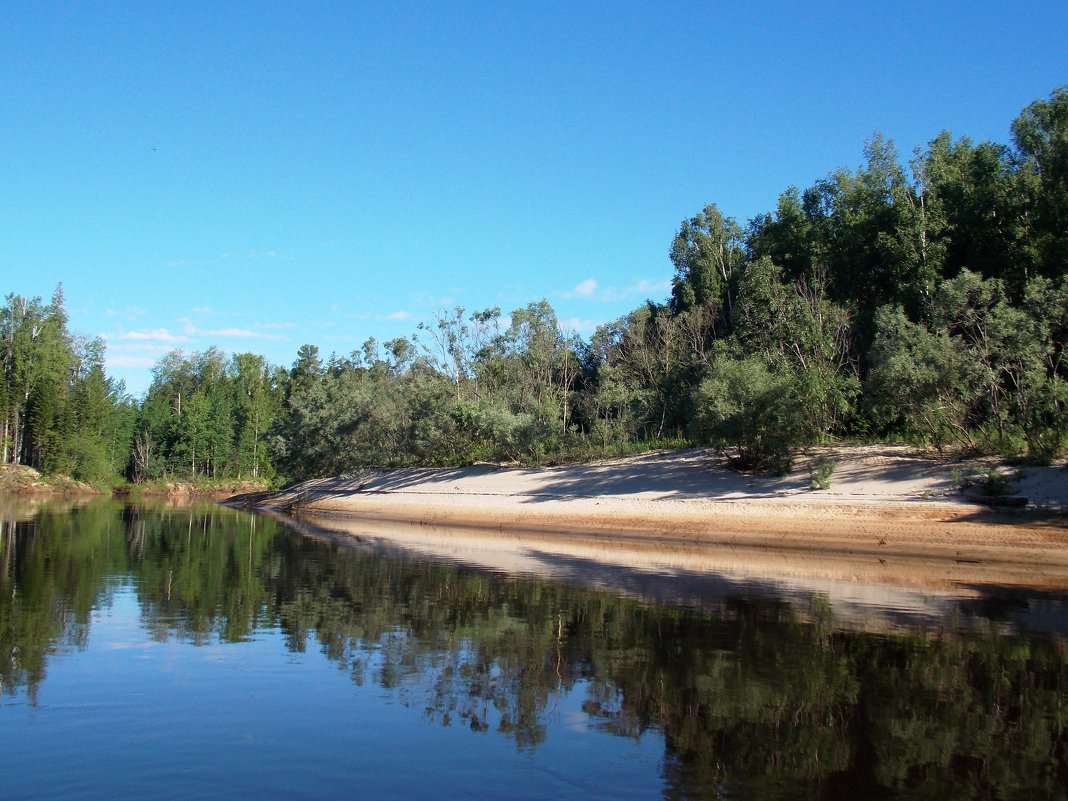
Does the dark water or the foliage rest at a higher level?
the foliage

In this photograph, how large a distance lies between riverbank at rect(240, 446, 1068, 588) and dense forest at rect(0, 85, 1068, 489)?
88.0 inches

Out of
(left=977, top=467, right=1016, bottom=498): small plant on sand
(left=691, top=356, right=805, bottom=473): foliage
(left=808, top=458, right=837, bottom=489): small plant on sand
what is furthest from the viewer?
(left=691, top=356, right=805, bottom=473): foliage

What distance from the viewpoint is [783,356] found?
39688mm

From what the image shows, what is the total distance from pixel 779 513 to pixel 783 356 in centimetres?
1125

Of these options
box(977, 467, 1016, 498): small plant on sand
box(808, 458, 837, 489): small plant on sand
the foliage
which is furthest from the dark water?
the foliage

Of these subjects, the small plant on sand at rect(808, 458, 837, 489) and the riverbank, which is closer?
the riverbank

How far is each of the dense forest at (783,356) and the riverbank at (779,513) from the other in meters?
2.24

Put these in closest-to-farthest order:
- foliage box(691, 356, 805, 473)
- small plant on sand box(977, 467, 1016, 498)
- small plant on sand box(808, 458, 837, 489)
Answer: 1. small plant on sand box(977, 467, 1016, 498)
2. small plant on sand box(808, 458, 837, 489)
3. foliage box(691, 356, 805, 473)

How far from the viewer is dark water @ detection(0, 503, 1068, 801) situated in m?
7.79

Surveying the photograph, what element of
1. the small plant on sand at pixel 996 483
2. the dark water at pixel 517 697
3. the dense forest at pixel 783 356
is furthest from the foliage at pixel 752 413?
the dark water at pixel 517 697

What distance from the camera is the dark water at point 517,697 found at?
25.6 feet

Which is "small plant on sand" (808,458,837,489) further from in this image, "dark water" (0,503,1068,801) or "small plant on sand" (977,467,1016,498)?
"dark water" (0,503,1068,801)

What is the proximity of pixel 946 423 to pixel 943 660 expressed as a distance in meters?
23.1

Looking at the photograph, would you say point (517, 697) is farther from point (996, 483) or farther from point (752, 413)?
point (752, 413)
